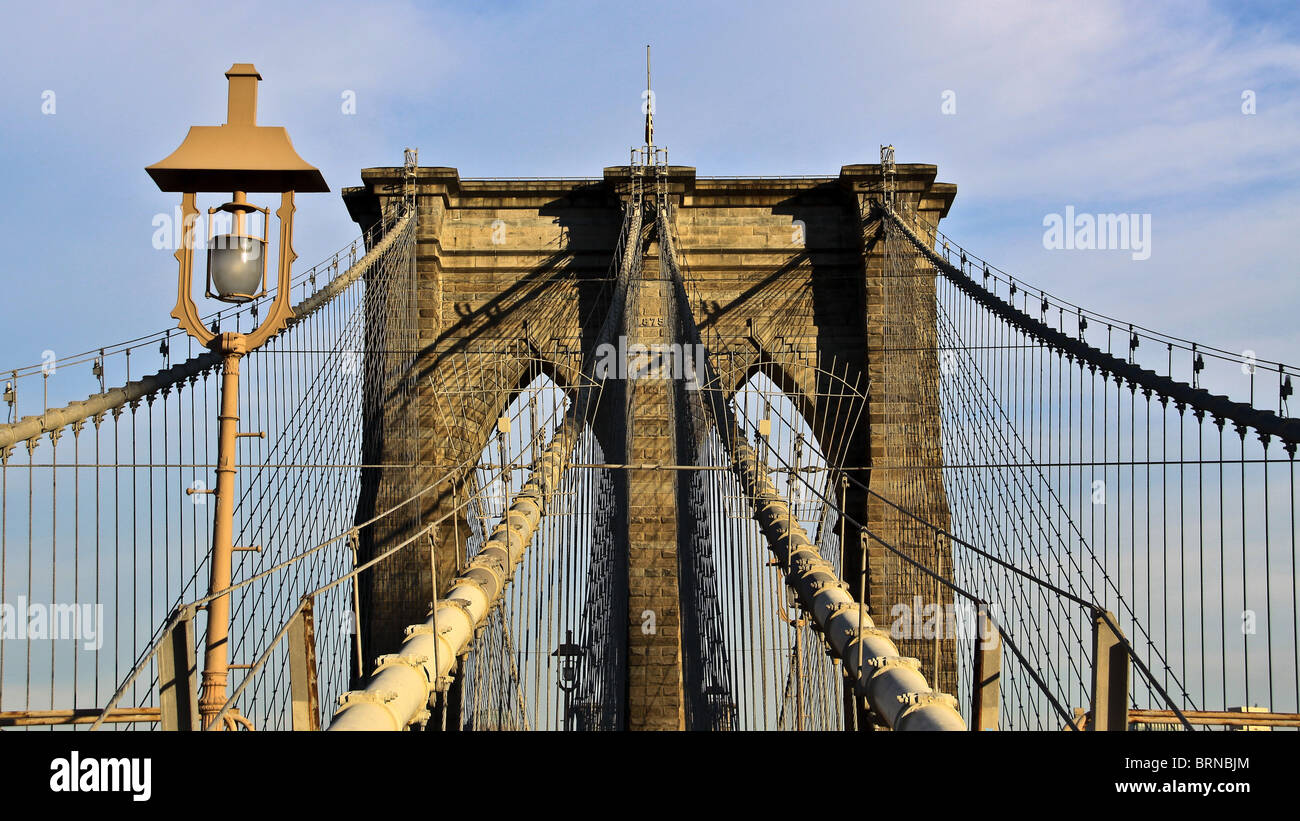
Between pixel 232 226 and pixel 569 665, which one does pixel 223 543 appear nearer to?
pixel 232 226

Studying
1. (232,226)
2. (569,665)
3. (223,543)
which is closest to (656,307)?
(569,665)

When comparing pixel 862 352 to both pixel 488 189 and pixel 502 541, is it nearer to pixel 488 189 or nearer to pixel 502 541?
pixel 488 189

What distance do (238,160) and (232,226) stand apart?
278 millimetres

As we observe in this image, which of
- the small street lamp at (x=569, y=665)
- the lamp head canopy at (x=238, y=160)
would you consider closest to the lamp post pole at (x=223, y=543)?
the lamp head canopy at (x=238, y=160)

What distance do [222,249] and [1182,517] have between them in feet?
24.9

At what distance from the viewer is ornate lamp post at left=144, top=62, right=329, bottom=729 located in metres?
A: 5.39

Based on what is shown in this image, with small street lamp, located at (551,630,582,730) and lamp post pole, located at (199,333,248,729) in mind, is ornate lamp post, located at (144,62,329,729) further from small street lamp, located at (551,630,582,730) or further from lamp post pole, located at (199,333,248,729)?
small street lamp, located at (551,630,582,730)

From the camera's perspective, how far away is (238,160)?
5.57 metres

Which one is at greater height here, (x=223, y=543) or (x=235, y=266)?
(x=235, y=266)

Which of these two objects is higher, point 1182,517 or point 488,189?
point 488,189

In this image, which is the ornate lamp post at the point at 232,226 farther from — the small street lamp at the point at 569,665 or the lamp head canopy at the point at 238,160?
the small street lamp at the point at 569,665

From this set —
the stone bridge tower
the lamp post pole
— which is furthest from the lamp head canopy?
the stone bridge tower
